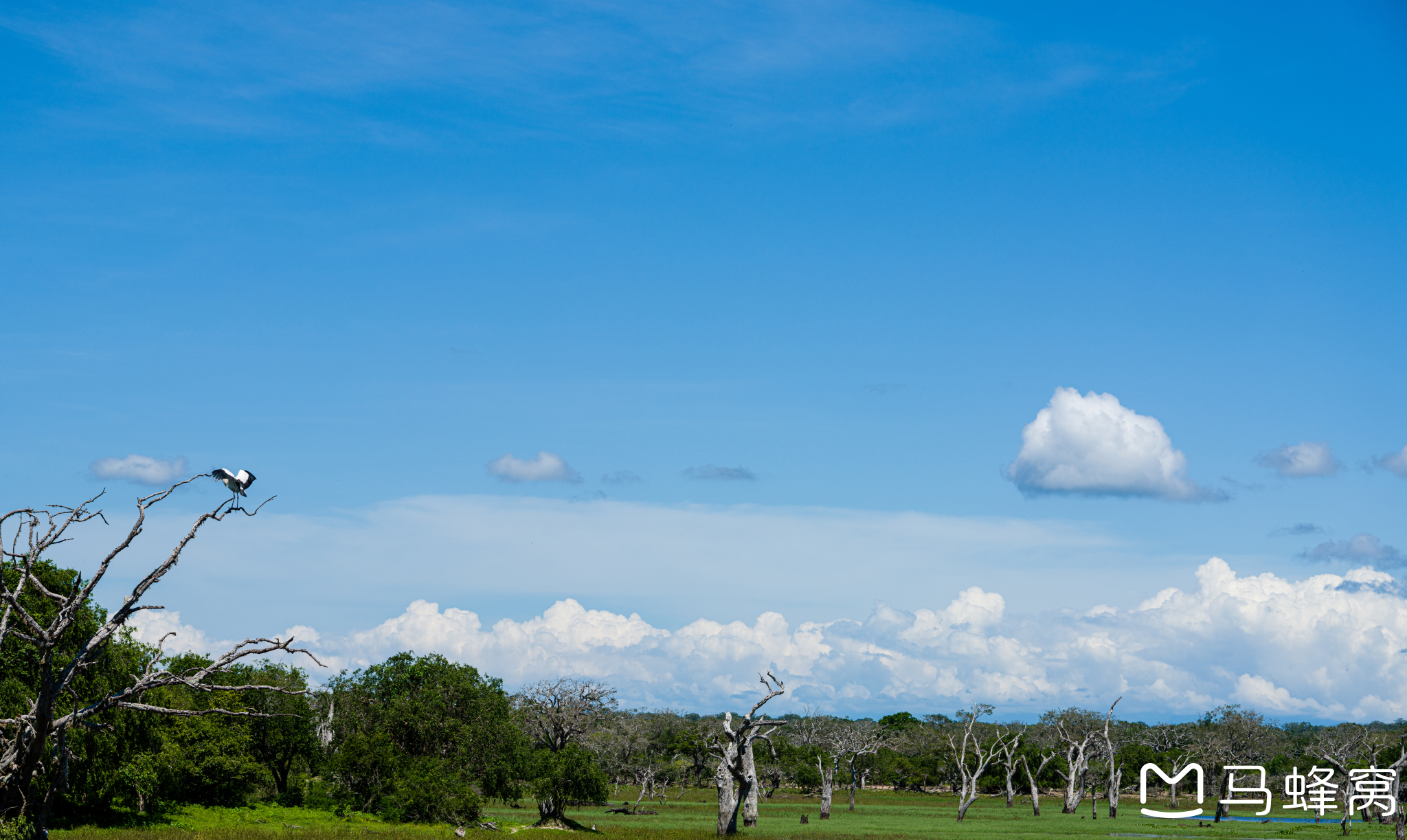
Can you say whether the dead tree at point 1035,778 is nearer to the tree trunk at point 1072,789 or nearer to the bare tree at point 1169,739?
the tree trunk at point 1072,789

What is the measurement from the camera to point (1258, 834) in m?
62.9

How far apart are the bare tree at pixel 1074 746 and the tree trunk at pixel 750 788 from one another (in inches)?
1360

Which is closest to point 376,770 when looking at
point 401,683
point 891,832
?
point 401,683

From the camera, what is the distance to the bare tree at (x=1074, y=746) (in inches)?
3561

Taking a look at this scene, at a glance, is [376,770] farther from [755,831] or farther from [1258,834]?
[1258,834]

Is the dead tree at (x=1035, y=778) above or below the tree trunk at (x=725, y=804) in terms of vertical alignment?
below

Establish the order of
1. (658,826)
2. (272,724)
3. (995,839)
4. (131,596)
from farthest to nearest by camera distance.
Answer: (272,724)
(658,826)
(995,839)
(131,596)

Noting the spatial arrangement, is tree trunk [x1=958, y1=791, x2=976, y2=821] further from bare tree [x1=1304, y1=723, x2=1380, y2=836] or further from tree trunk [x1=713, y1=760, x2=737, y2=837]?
tree trunk [x1=713, y1=760, x2=737, y2=837]

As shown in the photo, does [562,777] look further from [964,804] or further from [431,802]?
[964,804]

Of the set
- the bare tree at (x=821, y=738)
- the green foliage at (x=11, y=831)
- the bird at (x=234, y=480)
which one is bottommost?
the bare tree at (x=821, y=738)

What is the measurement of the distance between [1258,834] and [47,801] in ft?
216

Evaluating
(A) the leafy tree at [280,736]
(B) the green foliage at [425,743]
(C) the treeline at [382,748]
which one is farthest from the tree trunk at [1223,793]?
(A) the leafy tree at [280,736]

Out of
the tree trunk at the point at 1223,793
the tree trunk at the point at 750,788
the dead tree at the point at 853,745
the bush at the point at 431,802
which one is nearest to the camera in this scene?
the tree trunk at the point at 750,788

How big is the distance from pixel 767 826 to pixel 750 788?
790cm
